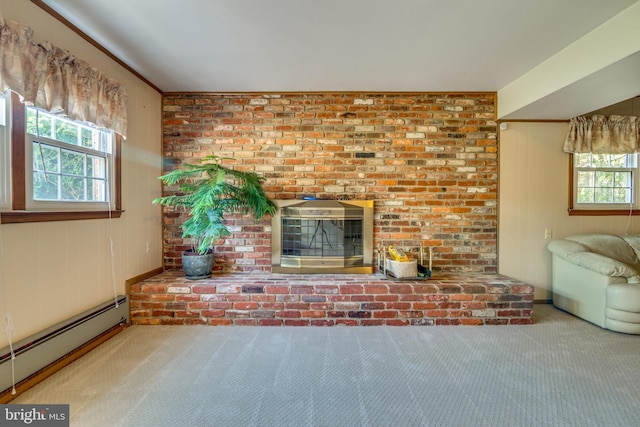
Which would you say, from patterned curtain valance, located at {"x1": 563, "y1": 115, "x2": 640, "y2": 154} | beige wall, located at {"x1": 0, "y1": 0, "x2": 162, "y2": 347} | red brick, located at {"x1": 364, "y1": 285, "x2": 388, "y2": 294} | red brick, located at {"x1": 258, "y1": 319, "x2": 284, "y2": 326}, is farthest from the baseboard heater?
patterned curtain valance, located at {"x1": 563, "y1": 115, "x2": 640, "y2": 154}

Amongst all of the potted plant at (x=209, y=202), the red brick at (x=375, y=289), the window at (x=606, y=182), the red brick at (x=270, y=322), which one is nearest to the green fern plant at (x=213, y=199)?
the potted plant at (x=209, y=202)

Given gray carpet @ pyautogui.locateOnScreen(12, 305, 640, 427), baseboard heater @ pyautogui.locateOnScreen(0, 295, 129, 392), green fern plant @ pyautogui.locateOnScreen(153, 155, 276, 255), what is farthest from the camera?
green fern plant @ pyautogui.locateOnScreen(153, 155, 276, 255)

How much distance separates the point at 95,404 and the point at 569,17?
12.4 feet

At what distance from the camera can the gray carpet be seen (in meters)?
1.42

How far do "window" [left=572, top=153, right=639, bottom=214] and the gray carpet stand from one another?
62.7 inches

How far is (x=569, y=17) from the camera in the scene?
180 centimetres

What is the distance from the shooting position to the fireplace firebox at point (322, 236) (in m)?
2.97

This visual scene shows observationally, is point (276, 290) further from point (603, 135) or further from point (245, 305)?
point (603, 135)

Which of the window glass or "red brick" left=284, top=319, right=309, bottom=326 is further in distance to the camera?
the window glass

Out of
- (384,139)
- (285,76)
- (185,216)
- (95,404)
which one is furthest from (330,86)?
(95,404)

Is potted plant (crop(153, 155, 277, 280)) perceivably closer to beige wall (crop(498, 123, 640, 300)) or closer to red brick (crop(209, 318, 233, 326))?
red brick (crop(209, 318, 233, 326))

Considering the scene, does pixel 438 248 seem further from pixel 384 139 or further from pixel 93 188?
pixel 93 188

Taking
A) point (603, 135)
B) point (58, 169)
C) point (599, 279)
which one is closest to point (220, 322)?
point (58, 169)

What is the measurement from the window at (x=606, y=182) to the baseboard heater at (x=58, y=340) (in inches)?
194
